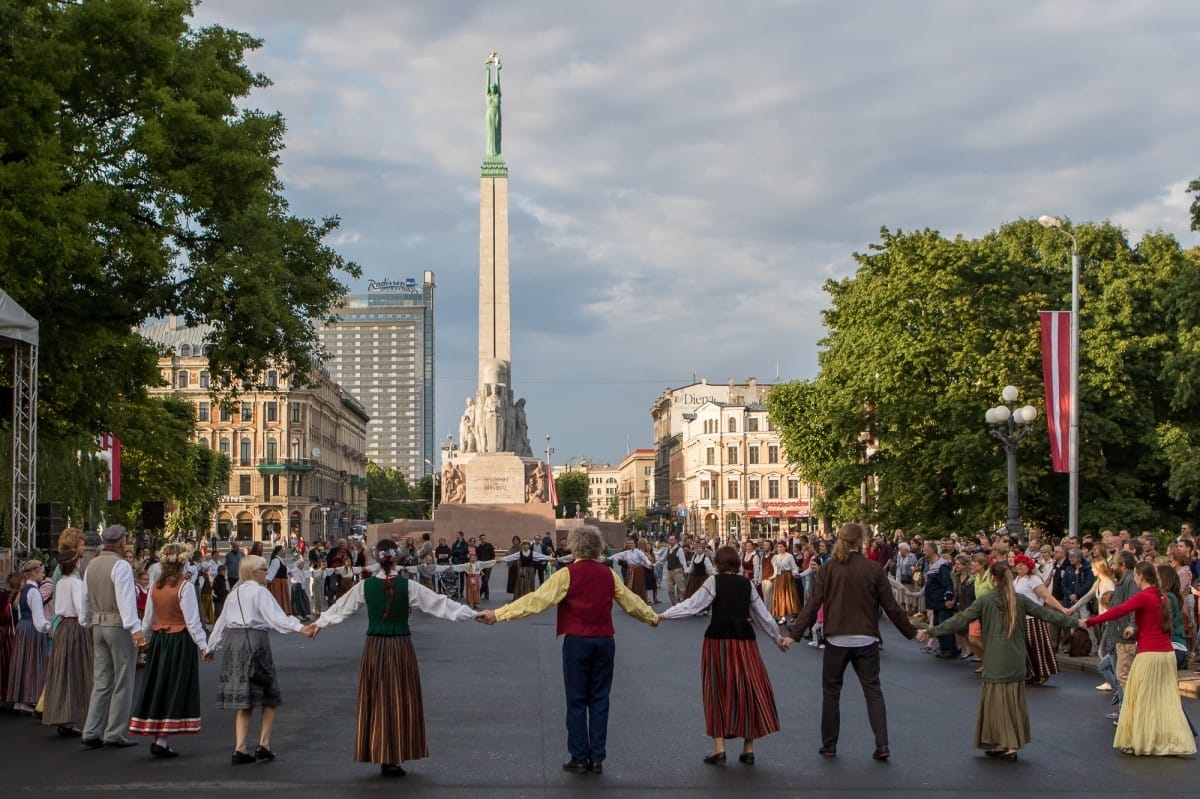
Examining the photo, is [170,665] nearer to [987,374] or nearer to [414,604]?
[414,604]

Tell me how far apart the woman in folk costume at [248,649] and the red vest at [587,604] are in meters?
2.00

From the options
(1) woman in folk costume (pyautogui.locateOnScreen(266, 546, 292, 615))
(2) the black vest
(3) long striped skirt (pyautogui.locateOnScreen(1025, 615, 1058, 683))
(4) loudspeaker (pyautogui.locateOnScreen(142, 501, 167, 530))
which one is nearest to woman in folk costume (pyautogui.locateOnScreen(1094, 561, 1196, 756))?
(2) the black vest

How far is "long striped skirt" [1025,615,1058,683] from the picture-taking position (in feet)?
53.2

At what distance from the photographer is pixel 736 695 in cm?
1030

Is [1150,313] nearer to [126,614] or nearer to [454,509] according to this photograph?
[454,509]

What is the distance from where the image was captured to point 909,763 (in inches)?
410

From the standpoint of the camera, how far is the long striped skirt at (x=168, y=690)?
1059 cm

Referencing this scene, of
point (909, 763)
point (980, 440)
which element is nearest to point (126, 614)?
point (909, 763)

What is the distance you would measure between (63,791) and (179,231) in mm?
16975

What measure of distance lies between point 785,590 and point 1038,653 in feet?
31.0

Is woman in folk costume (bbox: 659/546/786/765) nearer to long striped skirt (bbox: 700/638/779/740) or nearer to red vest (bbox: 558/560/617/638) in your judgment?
long striped skirt (bbox: 700/638/779/740)

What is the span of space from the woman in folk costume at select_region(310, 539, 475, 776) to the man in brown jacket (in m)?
2.91

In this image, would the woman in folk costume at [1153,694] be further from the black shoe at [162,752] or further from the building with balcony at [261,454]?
the building with balcony at [261,454]

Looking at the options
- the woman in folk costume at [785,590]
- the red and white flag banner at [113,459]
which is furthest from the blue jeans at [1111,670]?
the red and white flag banner at [113,459]
